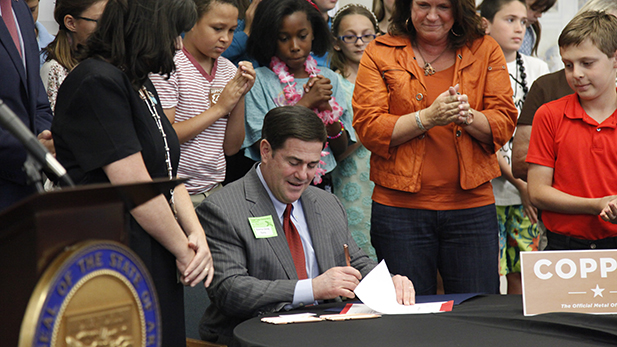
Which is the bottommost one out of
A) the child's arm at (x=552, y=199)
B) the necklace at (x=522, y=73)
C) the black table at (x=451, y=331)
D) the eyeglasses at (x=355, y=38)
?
the black table at (x=451, y=331)

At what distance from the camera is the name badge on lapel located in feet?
6.79

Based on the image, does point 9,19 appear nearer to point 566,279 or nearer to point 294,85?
point 294,85

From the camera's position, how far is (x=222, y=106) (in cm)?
274

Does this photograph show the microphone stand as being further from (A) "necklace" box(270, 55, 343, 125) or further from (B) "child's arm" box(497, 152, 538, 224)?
(B) "child's arm" box(497, 152, 538, 224)

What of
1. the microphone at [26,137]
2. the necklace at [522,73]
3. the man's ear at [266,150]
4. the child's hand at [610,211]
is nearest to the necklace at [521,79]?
the necklace at [522,73]

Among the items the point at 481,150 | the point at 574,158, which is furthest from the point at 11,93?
the point at 574,158

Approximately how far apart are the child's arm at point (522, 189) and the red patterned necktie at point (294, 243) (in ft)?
5.02

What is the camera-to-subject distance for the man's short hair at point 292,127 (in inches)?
89.1

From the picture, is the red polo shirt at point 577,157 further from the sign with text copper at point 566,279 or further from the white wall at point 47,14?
the white wall at point 47,14

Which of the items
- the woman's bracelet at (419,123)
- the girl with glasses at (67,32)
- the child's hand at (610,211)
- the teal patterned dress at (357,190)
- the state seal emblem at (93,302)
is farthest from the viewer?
the teal patterned dress at (357,190)

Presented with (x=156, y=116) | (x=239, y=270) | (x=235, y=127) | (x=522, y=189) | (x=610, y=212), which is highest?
(x=235, y=127)

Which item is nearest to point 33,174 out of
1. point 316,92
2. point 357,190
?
point 316,92

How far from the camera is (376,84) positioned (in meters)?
2.56

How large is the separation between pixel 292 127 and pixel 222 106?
1.91ft
